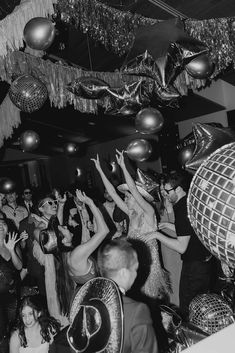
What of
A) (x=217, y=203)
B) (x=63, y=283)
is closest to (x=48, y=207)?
(x=63, y=283)

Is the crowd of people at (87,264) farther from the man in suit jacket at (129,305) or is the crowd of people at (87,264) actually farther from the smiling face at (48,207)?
the man in suit jacket at (129,305)

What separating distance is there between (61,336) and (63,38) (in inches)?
109

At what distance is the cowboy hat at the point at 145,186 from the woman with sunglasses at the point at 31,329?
59.9 inches

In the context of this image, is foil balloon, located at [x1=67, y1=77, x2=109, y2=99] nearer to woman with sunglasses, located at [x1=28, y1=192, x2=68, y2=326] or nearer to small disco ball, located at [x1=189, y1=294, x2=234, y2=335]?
woman with sunglasses, located at [x1=28, y1=192, x2=68, y2=326]

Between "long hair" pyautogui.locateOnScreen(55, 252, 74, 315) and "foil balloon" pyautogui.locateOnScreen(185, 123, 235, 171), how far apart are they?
2.28 metres

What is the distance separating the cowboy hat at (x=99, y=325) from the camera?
3.78 ft

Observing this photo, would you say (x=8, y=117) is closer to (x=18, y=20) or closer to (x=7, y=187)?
(x=18, y=20)

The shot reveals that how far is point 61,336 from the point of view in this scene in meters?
2.13

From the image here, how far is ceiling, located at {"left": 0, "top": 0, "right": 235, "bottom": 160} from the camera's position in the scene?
3.61 m

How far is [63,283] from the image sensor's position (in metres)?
3.58

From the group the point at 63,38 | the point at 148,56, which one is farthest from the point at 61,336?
the point at 63,38

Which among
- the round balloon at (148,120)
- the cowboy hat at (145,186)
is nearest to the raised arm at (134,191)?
the cowboy hat at (145,186)

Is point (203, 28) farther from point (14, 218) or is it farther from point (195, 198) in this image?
point (14, 218)

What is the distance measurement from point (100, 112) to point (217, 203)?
820cm
